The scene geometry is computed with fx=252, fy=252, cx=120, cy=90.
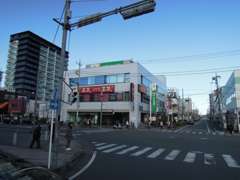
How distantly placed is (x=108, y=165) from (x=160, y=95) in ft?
222

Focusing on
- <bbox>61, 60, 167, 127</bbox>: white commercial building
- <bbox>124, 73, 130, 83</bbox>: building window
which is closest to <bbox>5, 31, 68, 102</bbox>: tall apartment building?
<bbox>61, 60, 167, 127</bbox>: white commercial building

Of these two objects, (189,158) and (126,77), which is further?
(126,77)

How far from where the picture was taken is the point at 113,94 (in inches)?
2253

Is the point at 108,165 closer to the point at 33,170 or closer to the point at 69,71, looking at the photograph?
the point at 33,170

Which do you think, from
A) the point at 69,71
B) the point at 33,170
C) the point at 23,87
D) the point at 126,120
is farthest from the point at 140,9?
the point at 23,87

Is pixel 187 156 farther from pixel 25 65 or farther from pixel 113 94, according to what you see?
pixel 25 65

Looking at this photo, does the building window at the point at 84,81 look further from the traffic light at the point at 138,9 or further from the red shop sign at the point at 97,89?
the traffic light at the point at 138,9

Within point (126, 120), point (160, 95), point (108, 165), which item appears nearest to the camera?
point (108, 165)

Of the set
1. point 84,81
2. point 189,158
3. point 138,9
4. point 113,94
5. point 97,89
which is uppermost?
point 84,81

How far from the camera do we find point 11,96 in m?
94.2

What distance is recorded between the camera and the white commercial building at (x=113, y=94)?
55.7 m

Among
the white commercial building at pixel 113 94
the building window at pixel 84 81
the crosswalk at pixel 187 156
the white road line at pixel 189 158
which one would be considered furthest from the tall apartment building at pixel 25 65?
the white road line at pixel 189 158

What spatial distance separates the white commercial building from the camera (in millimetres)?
55656

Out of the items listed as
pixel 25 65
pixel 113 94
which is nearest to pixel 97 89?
pixel 113 94
